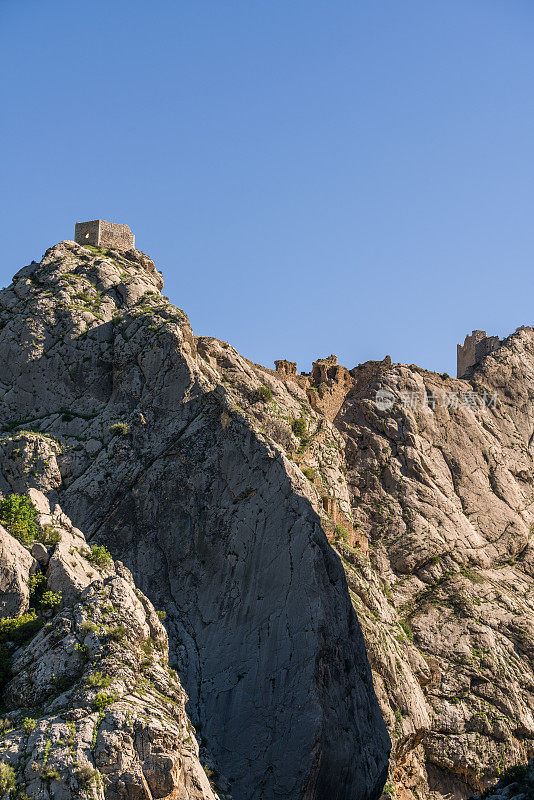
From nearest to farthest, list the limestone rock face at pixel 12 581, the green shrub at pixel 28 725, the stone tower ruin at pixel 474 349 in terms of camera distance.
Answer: the green shrub at pixel 28 725 < the limestone rock face at pixel 12 581 < the stone tower ruin at pixel 474 349

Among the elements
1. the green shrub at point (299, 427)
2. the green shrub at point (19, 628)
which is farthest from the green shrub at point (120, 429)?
the green shrub at point (19, 628)

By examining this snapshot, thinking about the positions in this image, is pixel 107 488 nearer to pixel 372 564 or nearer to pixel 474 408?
pixel 372 564

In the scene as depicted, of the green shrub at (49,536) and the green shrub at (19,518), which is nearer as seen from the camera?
A: the green shrub at (19,518)

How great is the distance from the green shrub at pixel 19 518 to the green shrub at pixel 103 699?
452 inches

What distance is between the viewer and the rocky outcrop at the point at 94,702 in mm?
35719

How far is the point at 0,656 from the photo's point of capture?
134 feet

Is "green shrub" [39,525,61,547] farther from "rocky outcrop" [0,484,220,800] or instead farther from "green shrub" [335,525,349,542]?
"green shrub" [335,525,349,542]

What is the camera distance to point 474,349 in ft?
323

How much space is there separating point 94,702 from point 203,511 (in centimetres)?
2389

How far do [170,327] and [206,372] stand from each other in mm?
4280

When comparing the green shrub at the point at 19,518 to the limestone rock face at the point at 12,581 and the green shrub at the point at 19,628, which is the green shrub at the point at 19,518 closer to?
the limestone rock face at the point at 12,581

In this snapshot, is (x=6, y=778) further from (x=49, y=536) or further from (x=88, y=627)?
(x=49, y=536)

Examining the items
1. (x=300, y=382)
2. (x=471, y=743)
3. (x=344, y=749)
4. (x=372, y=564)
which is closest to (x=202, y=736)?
(x=344, y=749)

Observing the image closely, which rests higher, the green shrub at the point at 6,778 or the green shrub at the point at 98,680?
the green shrub at the point at 98,680
